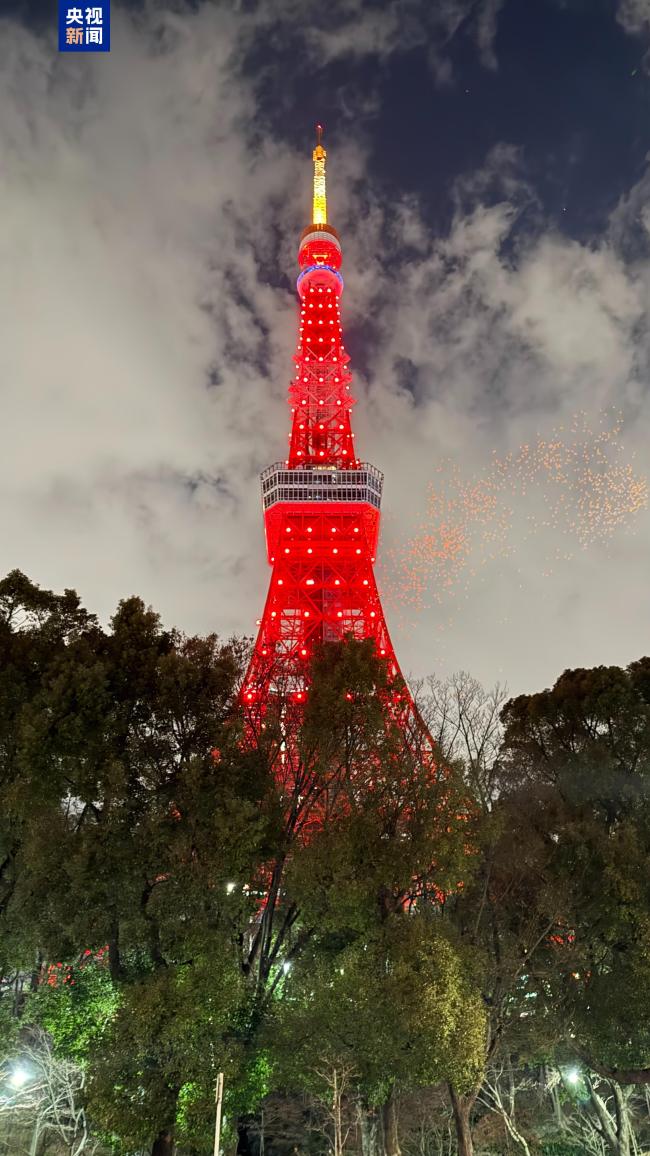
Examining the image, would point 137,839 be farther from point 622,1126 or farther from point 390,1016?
point 622,1126

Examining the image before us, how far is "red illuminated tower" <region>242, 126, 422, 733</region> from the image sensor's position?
29828 millimetres

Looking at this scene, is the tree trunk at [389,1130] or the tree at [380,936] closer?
the tree at [380,936]

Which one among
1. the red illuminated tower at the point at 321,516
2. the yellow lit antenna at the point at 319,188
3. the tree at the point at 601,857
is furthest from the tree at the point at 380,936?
the yellow lit antenna at the point at 319,188

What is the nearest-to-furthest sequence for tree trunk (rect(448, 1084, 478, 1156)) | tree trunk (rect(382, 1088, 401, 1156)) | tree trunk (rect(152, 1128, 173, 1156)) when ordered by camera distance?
tree trunk (rect(152, 1128, 173, 1156)), tree trunk (rect(448, 1084, 478, 1156)), tree trunk (rect(382, 1088, 401, 1156))

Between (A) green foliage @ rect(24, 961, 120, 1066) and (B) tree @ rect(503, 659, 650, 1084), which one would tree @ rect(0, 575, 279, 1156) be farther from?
(B) tree @ rect(503, 659, 650, 1084)

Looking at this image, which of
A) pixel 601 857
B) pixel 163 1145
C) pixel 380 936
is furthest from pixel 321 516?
pixel 163 1145

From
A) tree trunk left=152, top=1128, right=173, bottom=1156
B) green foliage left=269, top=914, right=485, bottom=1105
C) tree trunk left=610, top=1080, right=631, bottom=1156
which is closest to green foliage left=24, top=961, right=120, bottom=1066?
tree trunk left=152, top=1128, right=173, bottom=1156

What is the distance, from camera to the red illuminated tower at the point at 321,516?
29828mm

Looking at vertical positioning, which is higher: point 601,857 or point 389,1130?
point 601,857

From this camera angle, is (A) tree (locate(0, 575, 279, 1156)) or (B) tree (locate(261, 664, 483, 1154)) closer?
(A) tree (locate(0, 575, 279, 1156))

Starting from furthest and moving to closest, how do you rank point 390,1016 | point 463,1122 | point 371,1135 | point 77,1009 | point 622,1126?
point 371,1135
point 622,1126
point 463,1122
point 77,1009
point 390,1016

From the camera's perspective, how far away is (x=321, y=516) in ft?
107

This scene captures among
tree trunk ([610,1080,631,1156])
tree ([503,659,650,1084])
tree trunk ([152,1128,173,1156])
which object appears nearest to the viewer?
tree trunk ([152,1128,173,1156])

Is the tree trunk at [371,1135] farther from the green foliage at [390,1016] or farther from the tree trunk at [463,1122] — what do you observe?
the green foliage at [390,1016]
